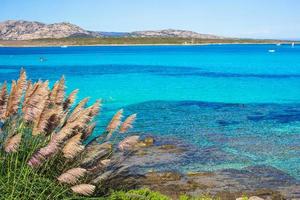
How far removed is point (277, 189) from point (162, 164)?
503cm

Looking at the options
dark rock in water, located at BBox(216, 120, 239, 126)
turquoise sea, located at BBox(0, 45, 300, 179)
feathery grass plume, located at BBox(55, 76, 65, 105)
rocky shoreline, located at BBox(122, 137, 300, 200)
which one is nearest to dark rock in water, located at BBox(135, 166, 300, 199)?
rocky shoreline, located at BBox(122, 137, 300, 200)

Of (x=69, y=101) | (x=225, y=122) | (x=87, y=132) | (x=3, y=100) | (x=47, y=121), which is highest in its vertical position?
(x=3, y=100)

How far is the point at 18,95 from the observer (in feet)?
28.4

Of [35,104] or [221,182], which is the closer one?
[35,104]

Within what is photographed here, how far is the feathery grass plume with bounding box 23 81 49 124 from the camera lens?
27.2ft

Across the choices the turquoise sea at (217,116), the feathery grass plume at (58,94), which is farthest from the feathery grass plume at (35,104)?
the turquoise sea at (217,116)

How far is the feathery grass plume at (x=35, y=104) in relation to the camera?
8297 millimetres

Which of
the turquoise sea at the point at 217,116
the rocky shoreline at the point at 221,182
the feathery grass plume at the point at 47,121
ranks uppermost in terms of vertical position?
the feathery grass plume at the point at 47,121

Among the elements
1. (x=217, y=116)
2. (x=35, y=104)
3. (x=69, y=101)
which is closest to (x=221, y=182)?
(x=69, y=101)

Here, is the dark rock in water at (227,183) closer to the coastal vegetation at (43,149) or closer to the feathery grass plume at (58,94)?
the coastal vegetation at (43,149)

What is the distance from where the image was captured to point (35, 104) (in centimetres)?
852

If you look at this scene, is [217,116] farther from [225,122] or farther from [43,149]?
[43,149]

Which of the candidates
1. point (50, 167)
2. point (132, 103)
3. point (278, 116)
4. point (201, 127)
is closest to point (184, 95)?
point (132, 103)

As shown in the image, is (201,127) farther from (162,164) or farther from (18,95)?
(18,95)
